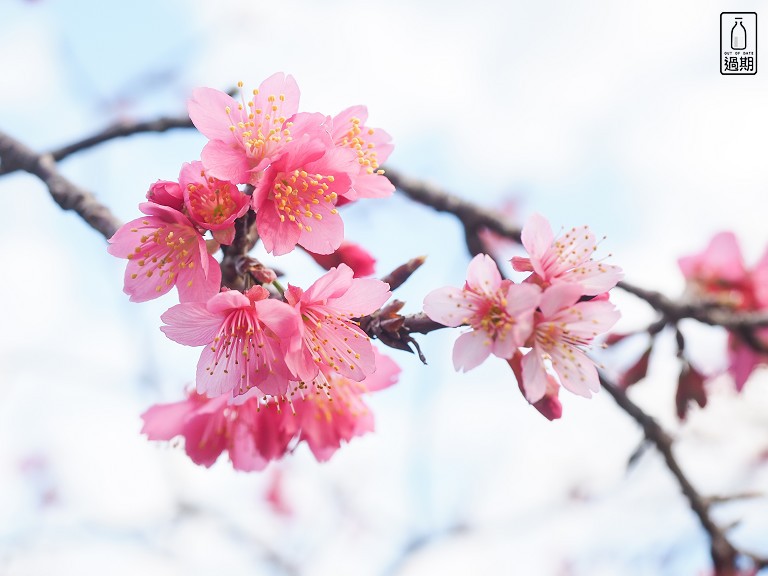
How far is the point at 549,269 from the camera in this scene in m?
1.12

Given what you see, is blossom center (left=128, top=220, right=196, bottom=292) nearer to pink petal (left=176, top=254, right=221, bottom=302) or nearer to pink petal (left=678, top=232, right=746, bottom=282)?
pink petal (left=176, top=254, right=221, bottom=302)

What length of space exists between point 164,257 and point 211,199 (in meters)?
0.19

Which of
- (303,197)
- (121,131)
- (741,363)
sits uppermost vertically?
(121,131)

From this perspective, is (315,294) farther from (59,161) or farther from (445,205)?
(59,161)

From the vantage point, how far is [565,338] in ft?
3.68

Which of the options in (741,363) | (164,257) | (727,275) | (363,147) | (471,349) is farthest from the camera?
(727,275)

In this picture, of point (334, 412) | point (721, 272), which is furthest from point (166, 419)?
point (721, 272)

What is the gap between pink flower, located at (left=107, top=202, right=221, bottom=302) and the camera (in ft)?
3.61

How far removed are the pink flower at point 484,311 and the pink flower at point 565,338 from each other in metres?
0.04

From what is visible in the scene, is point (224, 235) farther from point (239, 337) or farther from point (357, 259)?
point (357, 259)

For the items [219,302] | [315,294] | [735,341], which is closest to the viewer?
[219,302]

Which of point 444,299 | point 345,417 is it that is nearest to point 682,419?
point 345,417

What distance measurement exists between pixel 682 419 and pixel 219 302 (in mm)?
1661

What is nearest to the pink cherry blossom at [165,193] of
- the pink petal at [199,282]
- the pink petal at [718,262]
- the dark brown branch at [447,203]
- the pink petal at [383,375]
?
the pink petal at [199,282]
